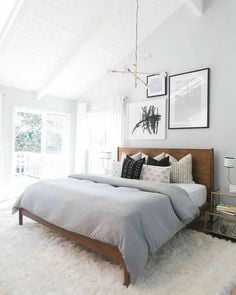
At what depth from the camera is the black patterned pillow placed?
3.49m

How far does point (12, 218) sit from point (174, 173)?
2573 mm

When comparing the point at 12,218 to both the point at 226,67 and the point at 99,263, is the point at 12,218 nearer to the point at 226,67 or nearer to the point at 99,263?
the point at 99,263

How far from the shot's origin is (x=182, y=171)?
3500mm

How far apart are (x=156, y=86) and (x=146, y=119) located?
646 millimetres

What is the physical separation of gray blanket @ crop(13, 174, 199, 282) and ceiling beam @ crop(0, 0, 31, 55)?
7.50ft

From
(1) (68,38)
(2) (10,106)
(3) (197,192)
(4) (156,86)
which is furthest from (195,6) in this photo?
(2) (10,106)

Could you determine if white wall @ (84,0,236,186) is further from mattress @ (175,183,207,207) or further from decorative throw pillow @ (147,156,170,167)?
decorative throw pillow @ (147,156,170,167)

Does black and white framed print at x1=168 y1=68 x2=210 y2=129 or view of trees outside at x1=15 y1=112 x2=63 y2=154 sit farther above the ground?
black and white framed print at x1=168 y1=68 x2=210 y2=129

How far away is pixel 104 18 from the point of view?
3.81 meters

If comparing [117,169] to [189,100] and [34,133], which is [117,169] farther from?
[34,133]

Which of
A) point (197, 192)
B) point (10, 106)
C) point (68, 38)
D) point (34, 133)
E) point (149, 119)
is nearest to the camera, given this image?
point (197, 192)

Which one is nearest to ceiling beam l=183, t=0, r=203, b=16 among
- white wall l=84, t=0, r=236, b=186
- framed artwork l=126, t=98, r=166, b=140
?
white wall l=84, t=0, r=236, b=186

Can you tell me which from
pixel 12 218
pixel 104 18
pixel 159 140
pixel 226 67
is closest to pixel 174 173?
pixel 159 140

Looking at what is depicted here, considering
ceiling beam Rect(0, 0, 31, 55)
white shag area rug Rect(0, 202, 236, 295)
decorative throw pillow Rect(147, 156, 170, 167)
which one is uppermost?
ceiling beam Rect(0, 0, 31, 55)
